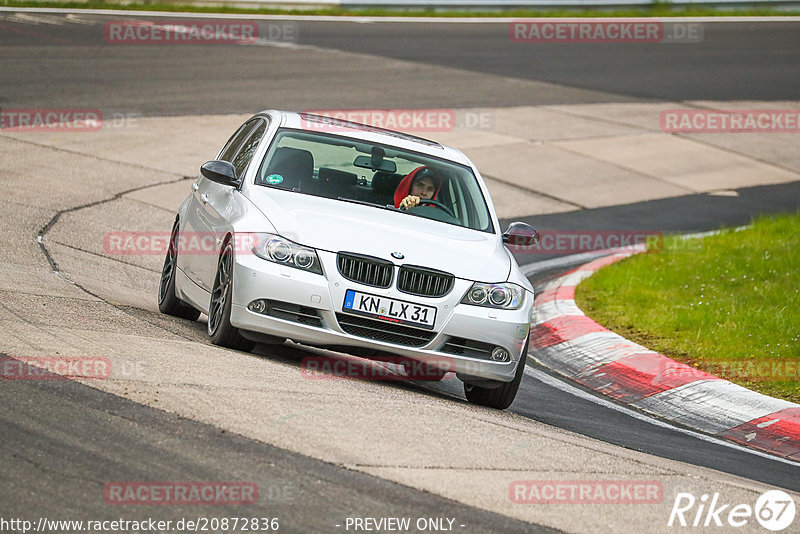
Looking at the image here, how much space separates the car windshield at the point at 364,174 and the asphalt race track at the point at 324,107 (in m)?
1.17

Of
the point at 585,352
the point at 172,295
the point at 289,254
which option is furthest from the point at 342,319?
the point at 585,352

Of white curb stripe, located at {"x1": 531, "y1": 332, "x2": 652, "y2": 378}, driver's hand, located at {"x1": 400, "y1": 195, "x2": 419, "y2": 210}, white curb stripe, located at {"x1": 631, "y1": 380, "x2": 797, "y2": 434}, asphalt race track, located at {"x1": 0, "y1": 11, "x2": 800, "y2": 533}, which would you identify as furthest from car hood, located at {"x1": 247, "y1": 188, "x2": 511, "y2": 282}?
white curb stripe, located at {"x1": 531, "y1": 332, "x2": 652, "y2": 378}

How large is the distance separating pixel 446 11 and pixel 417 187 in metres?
26.5

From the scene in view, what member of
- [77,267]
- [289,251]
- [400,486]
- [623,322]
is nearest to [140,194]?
[77,267]

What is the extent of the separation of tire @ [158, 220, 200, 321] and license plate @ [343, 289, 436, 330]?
2194mm

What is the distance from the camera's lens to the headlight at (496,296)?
7395mm

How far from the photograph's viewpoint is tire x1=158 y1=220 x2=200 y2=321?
8977mm

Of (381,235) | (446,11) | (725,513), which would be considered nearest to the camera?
(725,513)

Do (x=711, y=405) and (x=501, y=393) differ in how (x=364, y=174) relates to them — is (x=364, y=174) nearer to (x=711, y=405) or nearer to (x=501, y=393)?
(x=501, y=393)

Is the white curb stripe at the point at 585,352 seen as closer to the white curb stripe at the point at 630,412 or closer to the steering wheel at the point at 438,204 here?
the white curb stripe at the point at 630,412

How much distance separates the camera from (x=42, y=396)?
5746 mm

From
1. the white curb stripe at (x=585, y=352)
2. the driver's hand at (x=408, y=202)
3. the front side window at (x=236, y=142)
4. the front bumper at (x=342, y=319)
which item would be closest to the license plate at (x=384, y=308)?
the front bumper at (x=342, y=319)

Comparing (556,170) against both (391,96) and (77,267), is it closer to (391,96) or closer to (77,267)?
(391,96)

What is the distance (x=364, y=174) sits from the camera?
8.53 metres
